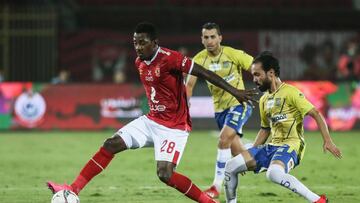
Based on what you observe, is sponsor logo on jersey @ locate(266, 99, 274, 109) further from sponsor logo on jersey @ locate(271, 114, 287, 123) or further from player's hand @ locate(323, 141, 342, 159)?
player's hand @ locate(323, 141, 342, 159)

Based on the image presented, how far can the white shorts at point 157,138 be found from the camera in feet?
28.9

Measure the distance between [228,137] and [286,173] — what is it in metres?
2.33

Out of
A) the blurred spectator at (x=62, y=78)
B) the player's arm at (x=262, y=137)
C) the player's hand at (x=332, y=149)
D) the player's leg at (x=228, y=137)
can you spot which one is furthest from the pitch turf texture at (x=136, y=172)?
→ the blurred spectator at (x=62, y=78)

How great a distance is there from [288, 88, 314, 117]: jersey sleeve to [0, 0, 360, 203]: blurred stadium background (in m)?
11.2

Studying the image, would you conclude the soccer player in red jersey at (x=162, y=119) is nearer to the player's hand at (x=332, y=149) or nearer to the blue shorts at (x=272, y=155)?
the blue shorts at (x=272, y=155)

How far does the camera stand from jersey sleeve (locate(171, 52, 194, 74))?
871 centimetres

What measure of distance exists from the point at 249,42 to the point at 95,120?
21.4 feet

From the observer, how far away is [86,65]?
25531 mm

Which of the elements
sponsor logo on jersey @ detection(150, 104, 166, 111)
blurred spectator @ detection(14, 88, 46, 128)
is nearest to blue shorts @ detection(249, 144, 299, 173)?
sponsor logo on jersey @ detection(150, 104, 166, 111)

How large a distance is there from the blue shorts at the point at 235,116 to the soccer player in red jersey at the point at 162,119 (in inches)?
69.8

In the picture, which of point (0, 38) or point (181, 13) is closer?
point (0, 38)

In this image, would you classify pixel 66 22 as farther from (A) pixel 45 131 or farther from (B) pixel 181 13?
(A) pixel 45 131

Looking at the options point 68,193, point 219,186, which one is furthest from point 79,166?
point 68,193

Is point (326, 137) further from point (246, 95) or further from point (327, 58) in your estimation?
point (327, 58)
